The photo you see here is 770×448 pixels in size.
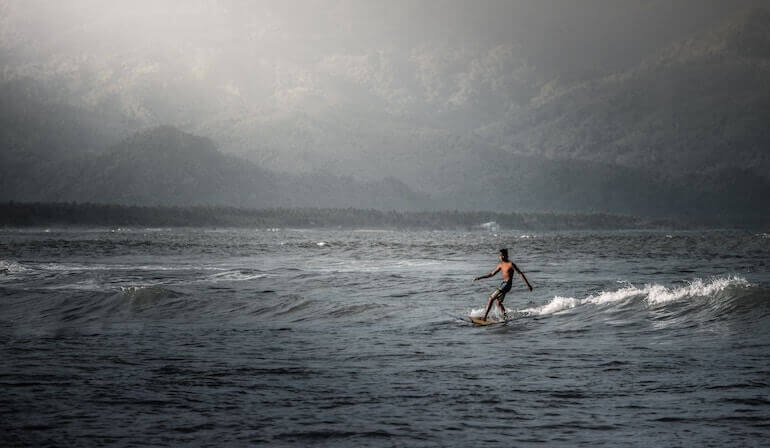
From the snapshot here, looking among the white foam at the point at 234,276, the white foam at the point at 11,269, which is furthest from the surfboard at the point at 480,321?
the white foam at the point at 11,269

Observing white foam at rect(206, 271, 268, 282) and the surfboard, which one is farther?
white foam at rect(206, 271, 268, 282)

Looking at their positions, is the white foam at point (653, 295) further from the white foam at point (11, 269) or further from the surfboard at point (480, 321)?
the white foam at point (11, 269)

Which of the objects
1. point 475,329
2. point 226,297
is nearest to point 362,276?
point 226,297

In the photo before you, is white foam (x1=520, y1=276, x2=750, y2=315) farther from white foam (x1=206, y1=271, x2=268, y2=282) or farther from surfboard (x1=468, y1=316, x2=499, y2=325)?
white foam (x1=206, y1=271, x2=268, y2=282)

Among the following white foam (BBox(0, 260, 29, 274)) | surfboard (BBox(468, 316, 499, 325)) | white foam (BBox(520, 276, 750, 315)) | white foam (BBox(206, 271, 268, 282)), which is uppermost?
white foam (BBox(520, 276, 750, 315))

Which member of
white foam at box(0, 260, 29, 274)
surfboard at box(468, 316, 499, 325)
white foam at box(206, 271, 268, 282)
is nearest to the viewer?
surfboard at box(468, 316, 499, 325)

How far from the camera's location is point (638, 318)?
25047 mm

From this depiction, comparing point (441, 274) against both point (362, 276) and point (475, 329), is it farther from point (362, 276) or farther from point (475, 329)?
point (475, 329)

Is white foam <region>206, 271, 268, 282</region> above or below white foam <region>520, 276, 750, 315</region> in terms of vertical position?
below

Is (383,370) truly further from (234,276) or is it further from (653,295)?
(234,276)

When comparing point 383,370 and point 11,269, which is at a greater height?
point 383,370

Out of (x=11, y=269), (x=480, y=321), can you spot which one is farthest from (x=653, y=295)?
(x=11, y=269)

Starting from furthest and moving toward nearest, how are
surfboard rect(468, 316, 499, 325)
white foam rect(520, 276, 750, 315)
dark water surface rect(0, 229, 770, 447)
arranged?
1. white foam rect(520, 276, 750, 315)
2. surfboard rect(468, 316, 499, 325)
3. dark water surface rect(0, 229, 770, 447)

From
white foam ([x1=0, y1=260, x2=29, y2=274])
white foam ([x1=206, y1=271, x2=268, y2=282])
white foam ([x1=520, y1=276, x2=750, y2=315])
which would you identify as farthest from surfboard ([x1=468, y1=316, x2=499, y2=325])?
white foam ([x1=0, y1=260, x2=29, y2=274])
